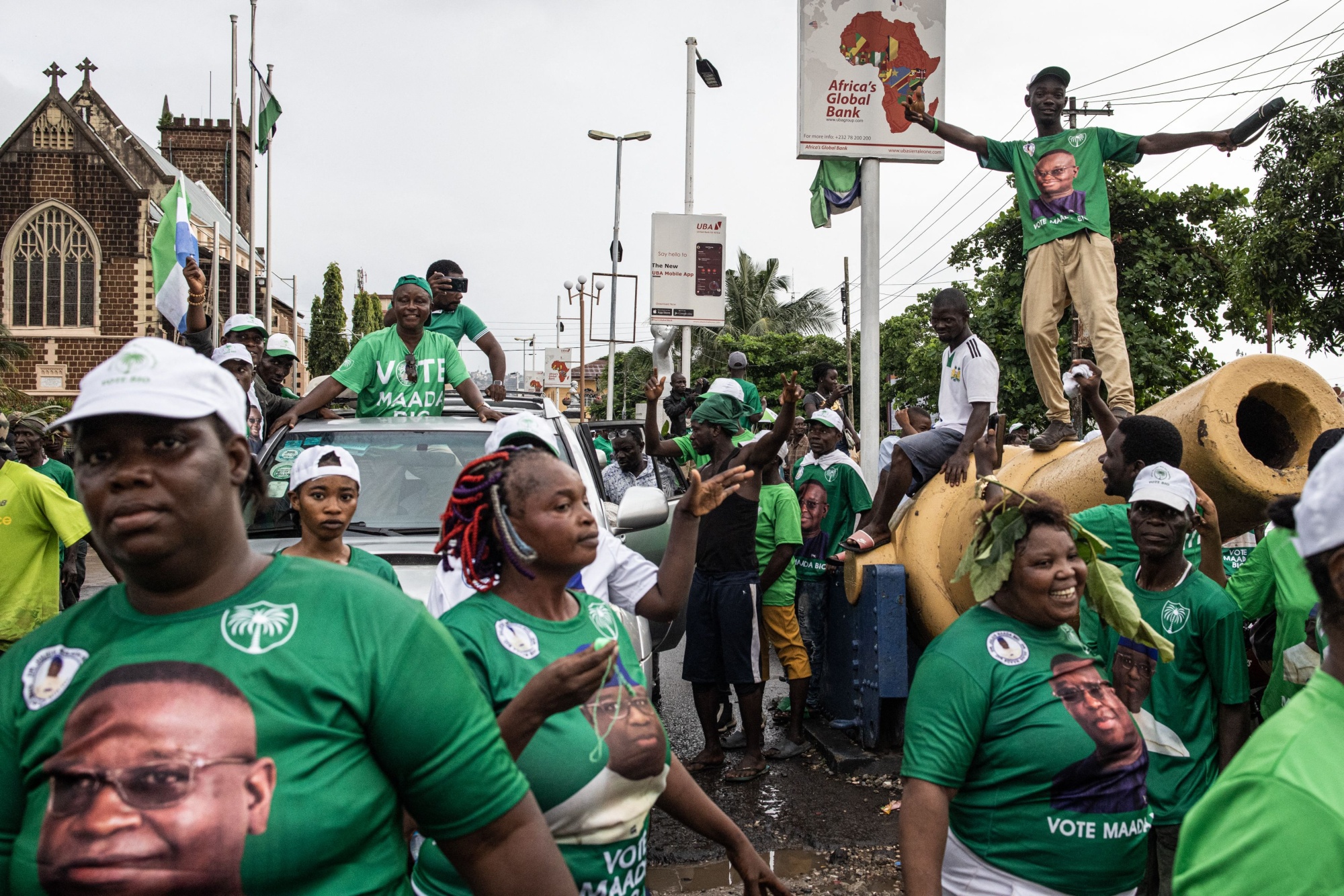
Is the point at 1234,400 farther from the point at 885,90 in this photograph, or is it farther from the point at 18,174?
the point at 18,174

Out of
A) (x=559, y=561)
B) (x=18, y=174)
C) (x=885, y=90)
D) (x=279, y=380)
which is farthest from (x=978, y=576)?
(x=18, y=174)

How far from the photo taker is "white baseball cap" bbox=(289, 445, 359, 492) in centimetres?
406

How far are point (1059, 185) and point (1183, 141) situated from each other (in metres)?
0.71

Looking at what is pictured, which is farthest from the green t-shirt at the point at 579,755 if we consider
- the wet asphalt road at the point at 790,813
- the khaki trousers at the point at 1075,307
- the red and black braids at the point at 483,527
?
the khaki trousers at the point at 1075,307

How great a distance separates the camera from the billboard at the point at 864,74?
31.0 ft

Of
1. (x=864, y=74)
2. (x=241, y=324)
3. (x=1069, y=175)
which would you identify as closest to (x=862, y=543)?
(x=1069, y=175)

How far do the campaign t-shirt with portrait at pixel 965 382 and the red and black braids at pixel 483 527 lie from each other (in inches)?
149

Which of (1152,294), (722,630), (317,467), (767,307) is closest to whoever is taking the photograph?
(317,467)

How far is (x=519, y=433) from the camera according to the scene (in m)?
3.05

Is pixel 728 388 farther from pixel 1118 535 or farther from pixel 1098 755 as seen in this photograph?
pixel 1098 755

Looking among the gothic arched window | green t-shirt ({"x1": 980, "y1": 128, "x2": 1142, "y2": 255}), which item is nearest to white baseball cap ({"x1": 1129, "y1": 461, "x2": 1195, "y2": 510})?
green t-shirt ({"x1": 980, "y1": 128, "x2": 1142, "y2": 255})

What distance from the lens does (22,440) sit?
320 inches

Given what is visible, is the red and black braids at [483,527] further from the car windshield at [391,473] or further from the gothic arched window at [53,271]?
the gothic arched window at [53,271]

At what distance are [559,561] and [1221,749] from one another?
2.32 metres
